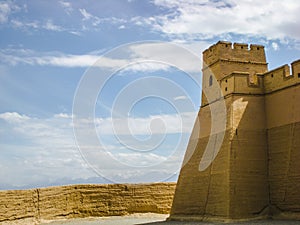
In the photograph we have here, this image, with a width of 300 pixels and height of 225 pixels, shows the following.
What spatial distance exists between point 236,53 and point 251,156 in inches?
249

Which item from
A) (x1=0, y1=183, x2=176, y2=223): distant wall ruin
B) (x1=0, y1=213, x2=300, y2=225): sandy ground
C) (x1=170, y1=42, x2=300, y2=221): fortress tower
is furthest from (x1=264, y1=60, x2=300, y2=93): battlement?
(x1=0, y1=183, x2=176, y2=223): distant wall ruin

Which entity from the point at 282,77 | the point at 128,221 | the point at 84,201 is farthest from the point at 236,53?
the point at 84,201

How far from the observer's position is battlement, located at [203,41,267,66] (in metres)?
21.9

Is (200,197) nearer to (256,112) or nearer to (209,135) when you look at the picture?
(209,135)

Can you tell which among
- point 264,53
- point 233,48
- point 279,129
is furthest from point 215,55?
point 279,129

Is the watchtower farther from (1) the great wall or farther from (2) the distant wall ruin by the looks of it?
(2) the distant wall ruin

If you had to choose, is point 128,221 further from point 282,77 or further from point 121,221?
point 282,77

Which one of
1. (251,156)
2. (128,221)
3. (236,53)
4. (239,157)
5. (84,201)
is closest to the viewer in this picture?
(239,157)

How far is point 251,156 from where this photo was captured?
18.5 metres

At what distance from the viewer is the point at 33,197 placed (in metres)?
21.5

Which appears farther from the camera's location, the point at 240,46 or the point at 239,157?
the point at 240,46

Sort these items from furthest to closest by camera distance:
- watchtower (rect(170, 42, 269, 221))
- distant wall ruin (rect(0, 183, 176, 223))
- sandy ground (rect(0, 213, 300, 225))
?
distant wall ruin (rect(0, 183, 176, 223))
sandy ground (rect(0, 213, 300, 225))
watchtower (rect(170, 42, 269, 221))

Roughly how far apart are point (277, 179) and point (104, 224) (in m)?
9.38

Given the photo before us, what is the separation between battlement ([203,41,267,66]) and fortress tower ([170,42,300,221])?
1.53 m
